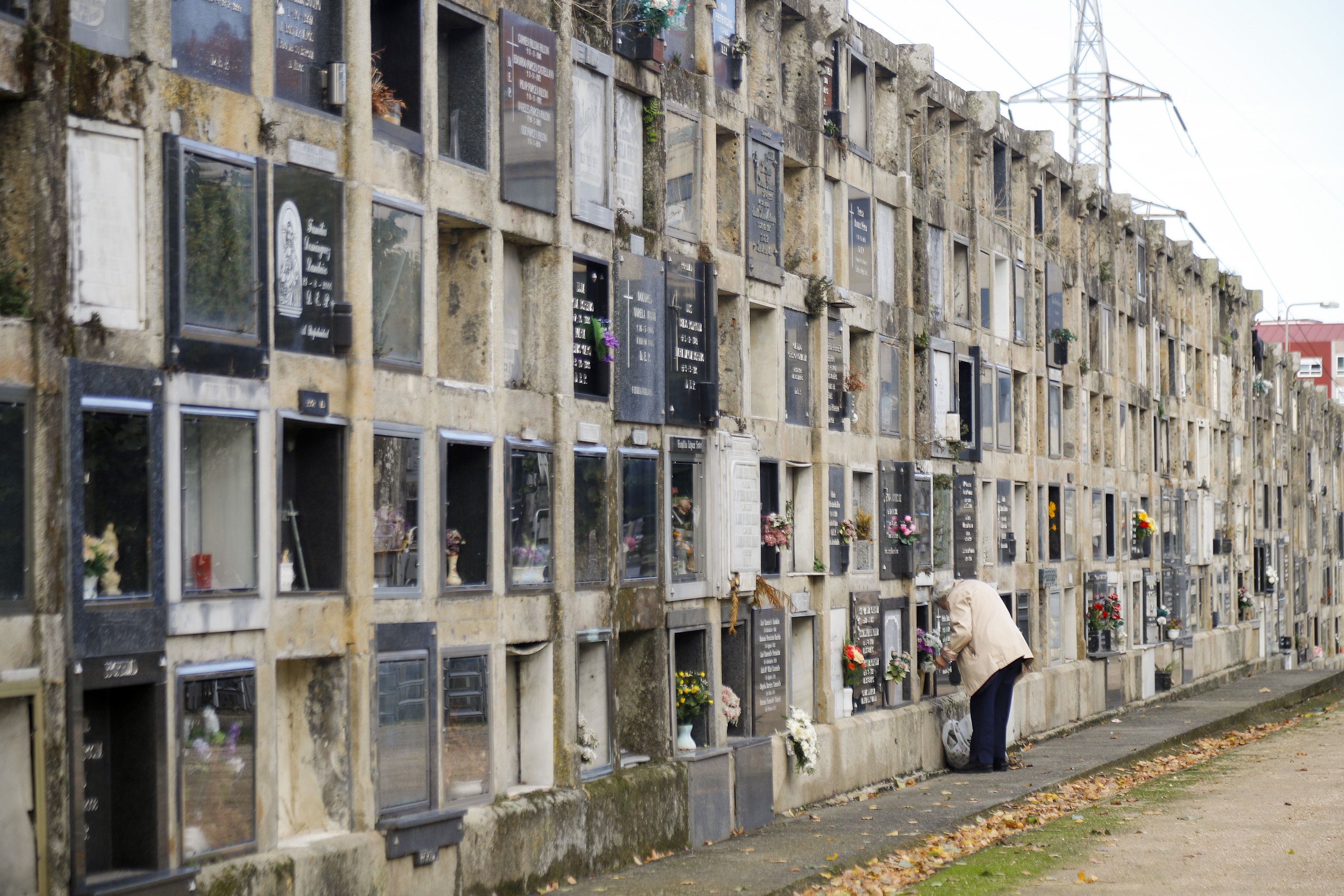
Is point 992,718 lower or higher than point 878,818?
higher

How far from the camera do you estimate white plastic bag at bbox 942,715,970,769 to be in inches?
829

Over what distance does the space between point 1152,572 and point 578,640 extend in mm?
22360

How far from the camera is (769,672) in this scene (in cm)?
1692

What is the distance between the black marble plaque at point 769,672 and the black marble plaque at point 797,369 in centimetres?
214

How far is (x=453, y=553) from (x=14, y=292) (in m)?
4.37

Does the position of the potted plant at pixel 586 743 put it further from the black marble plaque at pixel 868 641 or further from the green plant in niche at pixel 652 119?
the black marble plaque at pixel 868 641

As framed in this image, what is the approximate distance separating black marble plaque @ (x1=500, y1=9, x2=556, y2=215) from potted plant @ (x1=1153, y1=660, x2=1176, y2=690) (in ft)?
75.8

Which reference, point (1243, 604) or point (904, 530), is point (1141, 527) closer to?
point (1243, 604)

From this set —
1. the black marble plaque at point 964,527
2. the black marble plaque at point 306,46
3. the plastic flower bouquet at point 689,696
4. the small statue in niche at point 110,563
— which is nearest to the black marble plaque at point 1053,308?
the black marble plaque at point 964,527

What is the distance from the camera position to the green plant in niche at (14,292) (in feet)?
28.0

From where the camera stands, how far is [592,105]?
14086 millimetres

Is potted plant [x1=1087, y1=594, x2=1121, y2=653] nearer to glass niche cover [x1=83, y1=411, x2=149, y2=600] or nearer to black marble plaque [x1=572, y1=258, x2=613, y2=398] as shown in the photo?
black marble plaque [x1=572, y1=258, x2=613, y2=398]

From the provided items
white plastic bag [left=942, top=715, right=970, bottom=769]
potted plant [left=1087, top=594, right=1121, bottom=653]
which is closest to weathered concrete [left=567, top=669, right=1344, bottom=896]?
white plastic bag [left=942, top=715, right=970, bottom=769]

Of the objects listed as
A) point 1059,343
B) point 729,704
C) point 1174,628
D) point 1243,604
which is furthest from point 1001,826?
point 1243,604
